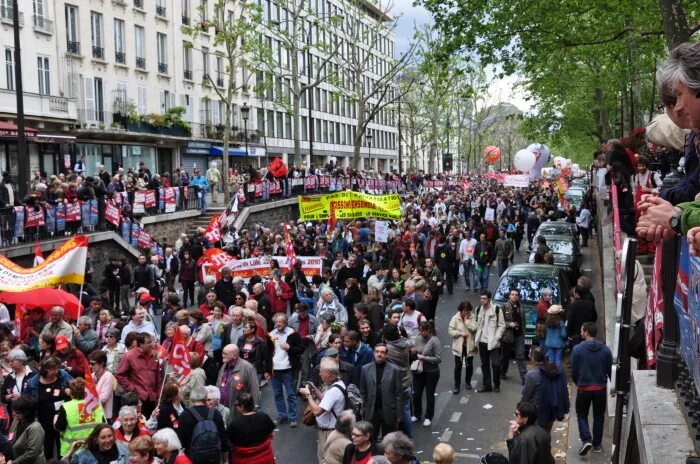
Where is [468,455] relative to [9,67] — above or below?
below

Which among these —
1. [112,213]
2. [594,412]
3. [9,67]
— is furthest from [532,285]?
[9,67]

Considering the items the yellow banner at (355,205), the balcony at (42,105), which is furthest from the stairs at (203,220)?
the yellow banner at (355,205)

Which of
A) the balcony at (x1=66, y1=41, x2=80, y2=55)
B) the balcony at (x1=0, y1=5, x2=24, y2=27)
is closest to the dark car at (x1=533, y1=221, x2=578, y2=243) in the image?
the balcony at (x1=0, y1=5, x2=24, y2=27)

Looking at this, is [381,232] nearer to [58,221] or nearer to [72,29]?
[58,221]

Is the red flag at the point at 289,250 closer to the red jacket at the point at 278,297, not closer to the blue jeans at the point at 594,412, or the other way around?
the red jacket at the point at 278,297

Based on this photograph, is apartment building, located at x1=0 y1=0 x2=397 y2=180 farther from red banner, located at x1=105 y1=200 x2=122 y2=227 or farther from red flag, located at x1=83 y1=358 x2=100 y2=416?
red flag, located at x1=83 y1=358 x2=100 y2=416

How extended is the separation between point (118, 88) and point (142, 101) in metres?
2.47

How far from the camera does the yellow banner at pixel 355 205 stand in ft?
78.6

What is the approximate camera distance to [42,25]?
3588 centimetres

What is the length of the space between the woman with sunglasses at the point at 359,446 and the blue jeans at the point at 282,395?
4.52 metres

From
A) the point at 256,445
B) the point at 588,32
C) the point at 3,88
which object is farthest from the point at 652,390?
the point at 3,88

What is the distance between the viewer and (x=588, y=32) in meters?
22.1

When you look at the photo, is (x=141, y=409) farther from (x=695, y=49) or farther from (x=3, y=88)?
(x=3, y=88)

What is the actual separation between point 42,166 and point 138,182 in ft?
28.2
